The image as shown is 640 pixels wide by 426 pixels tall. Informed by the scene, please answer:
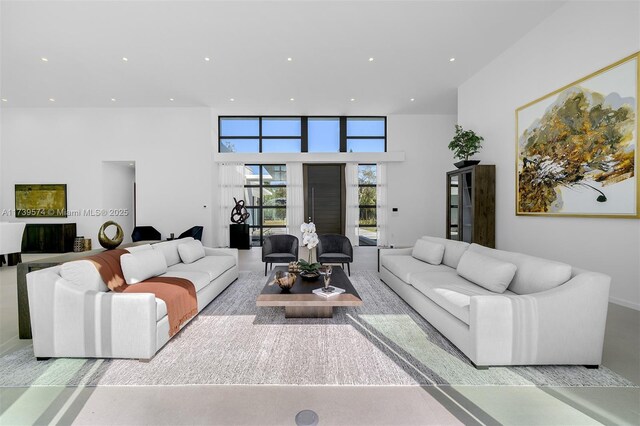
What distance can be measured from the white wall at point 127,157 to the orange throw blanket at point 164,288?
4.98 metres

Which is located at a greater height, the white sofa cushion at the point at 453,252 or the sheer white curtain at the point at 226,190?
the sheer white curtain at the point at 226,190

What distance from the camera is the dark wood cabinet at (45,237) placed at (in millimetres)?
7410

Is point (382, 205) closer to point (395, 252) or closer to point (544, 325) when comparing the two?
point (395, 252)

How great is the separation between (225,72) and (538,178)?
20.4 feet

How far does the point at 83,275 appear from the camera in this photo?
2451 millimetres

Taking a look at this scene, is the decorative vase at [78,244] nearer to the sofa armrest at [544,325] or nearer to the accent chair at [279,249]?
the accent chair at [279,249]

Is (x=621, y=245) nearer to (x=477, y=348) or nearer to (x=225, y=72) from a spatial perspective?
(x=477, y=348)

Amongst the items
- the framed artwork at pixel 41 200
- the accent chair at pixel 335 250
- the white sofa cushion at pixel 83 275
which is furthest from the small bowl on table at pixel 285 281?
→ the framed artwork at pixel 41 200

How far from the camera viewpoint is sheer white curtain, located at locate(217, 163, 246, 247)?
8242 mm

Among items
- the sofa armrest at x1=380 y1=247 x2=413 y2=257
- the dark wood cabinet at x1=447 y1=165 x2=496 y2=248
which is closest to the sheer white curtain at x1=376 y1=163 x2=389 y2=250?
the dark wood cabinet at x1=447 y1=165 x2=496 y2=248

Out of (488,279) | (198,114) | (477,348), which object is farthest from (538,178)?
(198,114)

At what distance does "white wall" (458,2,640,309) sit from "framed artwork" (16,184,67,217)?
11068 mm

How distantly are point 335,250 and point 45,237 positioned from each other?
8271 mm

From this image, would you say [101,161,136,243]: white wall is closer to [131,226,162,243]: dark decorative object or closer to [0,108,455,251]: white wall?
[0,108,455,251]: white wall
